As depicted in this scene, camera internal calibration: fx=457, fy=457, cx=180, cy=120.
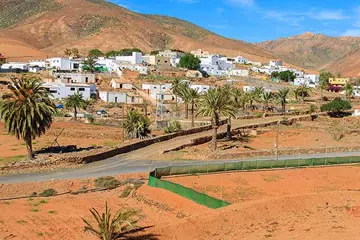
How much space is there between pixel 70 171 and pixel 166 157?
9681mm

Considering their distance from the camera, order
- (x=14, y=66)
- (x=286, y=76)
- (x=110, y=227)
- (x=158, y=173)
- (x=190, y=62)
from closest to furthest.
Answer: (x=110, y=227) < (x=158, y=173) < (x=14, y=66) < (x=190, y=62) < (x=286, y=76)

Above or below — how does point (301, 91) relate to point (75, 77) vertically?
below

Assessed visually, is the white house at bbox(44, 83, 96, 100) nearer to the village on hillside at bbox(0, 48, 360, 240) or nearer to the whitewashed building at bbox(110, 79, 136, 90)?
the whitewashed building at bbox(110, 79, 136, 90)

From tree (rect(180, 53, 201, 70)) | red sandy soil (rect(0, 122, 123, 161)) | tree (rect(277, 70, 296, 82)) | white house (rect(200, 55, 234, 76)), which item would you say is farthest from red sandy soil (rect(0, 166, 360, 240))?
tree (rect(277, 70, 296, 82))

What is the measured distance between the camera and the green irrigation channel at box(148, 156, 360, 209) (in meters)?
26.6

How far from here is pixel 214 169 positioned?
3566 centimetres

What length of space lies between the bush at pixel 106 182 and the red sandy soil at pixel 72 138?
13.3 meters

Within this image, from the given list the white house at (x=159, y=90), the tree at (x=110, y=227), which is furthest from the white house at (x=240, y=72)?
the tree at (x=110, y=227)

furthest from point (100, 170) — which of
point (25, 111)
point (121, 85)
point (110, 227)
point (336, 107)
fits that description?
point (121, 85)

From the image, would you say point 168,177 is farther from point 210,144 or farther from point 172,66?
point 172,66

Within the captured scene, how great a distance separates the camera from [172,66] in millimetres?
138875

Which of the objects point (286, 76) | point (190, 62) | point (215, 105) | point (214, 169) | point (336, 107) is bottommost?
point (214, 169)

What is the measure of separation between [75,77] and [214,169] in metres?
70.9

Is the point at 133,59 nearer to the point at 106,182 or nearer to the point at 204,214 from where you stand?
the point at 106,182
